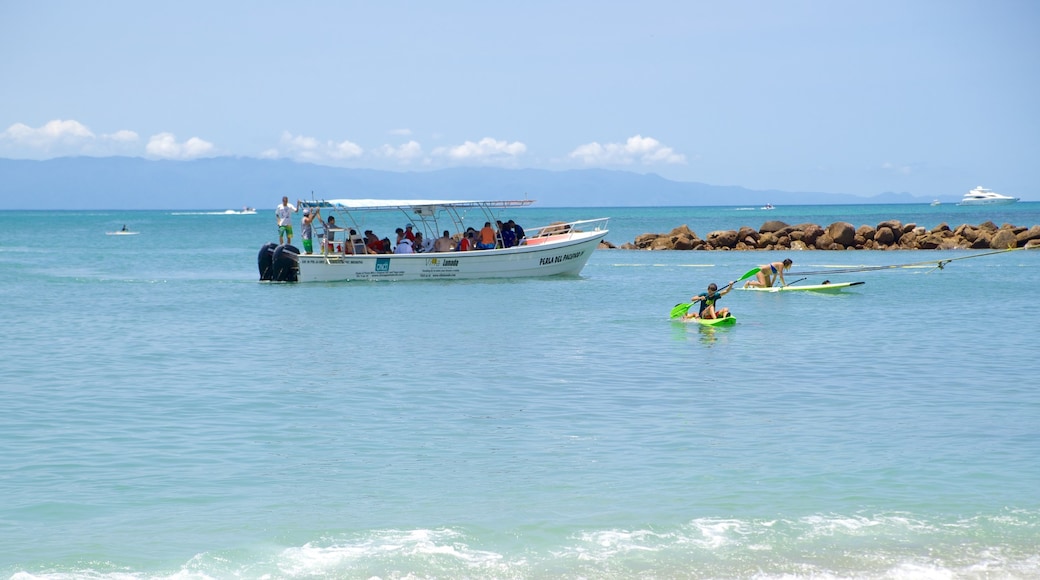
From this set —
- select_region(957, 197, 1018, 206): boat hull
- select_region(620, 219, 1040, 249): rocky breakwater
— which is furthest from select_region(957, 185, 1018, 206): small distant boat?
select_region(620, 219, 1040, 249): rocky breakwater

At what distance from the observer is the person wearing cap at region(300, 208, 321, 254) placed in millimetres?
30547

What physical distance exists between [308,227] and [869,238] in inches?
1141

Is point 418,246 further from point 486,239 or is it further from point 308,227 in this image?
point 308,227

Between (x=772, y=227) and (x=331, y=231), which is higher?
(x=331, y=231)

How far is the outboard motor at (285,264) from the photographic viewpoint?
31.9 meters

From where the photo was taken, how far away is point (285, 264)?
3206cm

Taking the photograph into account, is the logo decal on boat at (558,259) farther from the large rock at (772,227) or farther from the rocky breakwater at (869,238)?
the large rock at (772,227)

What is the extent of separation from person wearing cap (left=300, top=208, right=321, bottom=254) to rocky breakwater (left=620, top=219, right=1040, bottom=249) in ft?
85.4

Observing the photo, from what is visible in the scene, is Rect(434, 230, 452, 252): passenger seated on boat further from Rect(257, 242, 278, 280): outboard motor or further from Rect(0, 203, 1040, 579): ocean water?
Rect(0, 203, 1040, 579): ocean water

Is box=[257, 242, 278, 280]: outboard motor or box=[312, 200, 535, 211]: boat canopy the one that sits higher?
box=[312, 200, 535, 211]: boat canopy

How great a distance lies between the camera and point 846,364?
16.5 metres

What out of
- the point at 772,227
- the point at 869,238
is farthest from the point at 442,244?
the point at 772,227

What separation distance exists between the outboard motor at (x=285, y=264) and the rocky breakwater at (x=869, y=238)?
25.9 metres

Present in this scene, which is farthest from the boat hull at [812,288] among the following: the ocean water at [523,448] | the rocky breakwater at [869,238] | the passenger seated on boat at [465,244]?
the rocky breakwater at [869,238]
